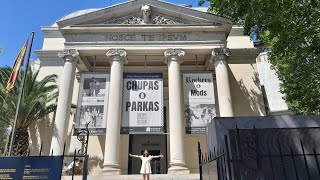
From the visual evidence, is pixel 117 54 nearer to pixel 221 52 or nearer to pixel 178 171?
pixel 221 52

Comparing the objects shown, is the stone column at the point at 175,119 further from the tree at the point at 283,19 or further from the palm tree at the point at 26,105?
the palm tree at the point at 26,105

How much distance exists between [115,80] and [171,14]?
6.56 meters

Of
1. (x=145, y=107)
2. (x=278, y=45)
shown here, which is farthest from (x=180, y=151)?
(x=278, y=45)

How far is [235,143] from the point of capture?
16.4ft

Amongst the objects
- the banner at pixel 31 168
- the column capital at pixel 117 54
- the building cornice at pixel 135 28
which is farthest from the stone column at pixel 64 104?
the banner at pixel 31 168

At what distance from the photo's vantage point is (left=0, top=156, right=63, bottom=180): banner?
6.86m

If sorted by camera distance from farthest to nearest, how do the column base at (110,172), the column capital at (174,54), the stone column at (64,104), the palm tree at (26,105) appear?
the column capital at (174,54) → the palm tree at (26,105) → the stone column at (64,104) → the column base at (110,172)

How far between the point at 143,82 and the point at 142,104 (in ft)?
5.05

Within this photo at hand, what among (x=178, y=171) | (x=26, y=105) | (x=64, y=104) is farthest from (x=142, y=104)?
(x=26, y=105)

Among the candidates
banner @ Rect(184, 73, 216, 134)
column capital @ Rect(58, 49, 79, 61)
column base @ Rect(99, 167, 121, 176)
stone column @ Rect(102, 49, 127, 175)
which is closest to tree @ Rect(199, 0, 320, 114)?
banner @ Rect(184, 73, 216, 134)

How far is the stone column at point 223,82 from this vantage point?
56.5 feet

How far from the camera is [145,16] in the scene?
19.4m

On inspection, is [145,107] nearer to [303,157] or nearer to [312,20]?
[312,20]

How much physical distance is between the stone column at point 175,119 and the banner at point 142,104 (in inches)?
28.3
